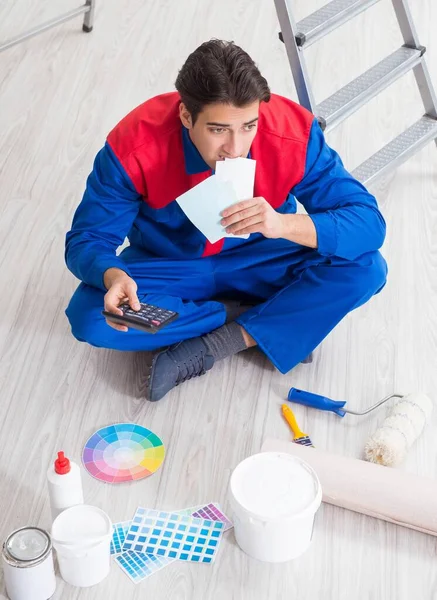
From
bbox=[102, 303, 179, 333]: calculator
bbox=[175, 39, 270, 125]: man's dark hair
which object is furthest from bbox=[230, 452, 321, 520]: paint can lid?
bbox=[175, 39, 270, 125]: man's dark hair

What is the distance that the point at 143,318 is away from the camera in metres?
2.09

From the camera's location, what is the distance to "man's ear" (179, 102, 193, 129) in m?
2.04

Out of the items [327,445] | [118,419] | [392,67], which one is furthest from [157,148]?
[392,67]

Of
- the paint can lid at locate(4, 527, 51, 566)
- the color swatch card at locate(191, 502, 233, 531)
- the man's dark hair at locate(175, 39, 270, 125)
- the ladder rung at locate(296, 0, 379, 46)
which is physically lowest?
the color swatch card at locate(191, 502, 233, 531)

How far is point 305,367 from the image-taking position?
244cm

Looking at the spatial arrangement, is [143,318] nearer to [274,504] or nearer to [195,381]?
[195,381]

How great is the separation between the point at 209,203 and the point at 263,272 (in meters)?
0.41

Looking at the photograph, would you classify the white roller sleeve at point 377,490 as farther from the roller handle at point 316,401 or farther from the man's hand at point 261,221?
the man's hand at point 261,221

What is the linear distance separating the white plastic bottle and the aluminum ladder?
1299 millimetres

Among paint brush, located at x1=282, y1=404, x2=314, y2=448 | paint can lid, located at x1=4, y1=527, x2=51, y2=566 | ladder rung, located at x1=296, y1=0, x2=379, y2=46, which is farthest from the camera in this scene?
ladder rung, located at x1=296, y1=0, x2=379, y2=46

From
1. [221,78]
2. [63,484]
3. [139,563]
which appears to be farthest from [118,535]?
[221,78]

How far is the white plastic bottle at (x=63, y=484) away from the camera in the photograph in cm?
184

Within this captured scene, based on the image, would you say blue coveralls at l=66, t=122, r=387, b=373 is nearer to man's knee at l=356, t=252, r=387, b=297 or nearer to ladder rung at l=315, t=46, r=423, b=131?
man's knee at l=356, t=252, r=387, b=297

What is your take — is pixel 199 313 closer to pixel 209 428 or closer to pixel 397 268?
pixel 209 428
